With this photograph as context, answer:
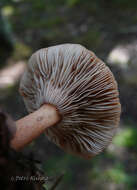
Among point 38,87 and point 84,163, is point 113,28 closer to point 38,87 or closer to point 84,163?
point 84,163

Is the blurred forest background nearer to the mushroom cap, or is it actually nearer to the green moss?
the green moss

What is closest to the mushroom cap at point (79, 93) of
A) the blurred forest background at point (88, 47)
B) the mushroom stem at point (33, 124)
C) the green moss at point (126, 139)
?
the mushroom stem at point (33, 124)

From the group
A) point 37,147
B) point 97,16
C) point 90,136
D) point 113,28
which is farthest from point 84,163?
point 97,16

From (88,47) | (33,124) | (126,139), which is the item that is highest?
(88,47)

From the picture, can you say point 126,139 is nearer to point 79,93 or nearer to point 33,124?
point 79,93

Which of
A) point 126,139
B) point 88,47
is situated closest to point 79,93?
point 126,139

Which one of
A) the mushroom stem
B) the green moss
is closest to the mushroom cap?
the mushroom stem
